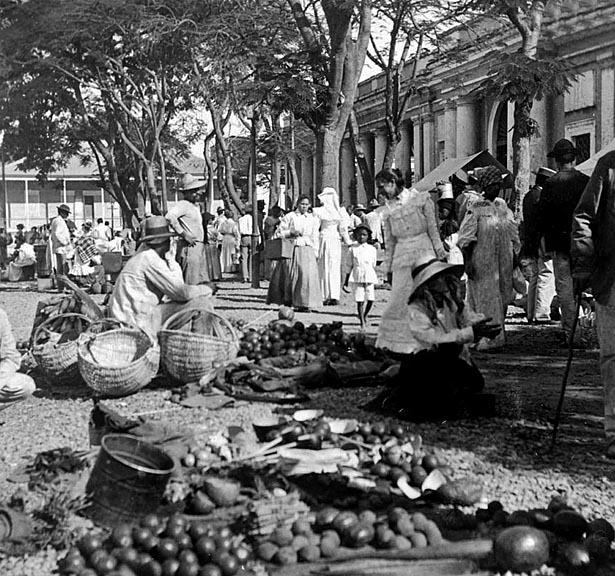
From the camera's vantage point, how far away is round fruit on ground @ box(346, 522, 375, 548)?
13.3ft

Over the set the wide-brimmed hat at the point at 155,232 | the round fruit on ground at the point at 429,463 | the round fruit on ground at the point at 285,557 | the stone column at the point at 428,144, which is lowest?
the round fruit on ground at the point at 285,557

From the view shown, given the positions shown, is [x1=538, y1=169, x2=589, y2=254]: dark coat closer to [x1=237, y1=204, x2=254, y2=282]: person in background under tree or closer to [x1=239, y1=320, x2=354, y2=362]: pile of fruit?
[x1=239, y1=320, x2=354, y2=362]: pile of fruit

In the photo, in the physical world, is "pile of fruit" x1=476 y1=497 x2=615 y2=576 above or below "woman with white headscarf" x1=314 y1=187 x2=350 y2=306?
below

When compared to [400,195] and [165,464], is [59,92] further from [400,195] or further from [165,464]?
[165,464]

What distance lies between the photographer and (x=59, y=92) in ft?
89.9

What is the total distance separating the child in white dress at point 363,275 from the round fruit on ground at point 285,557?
7.85 metres

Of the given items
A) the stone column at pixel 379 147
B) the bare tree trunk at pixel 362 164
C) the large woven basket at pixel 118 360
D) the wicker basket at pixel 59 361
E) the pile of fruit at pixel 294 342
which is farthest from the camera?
the stone column at pixel 379 147

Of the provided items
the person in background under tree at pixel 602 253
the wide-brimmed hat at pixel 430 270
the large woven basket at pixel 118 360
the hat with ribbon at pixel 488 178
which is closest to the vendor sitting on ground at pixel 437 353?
the wide-brimmed hat at pixel 430 270

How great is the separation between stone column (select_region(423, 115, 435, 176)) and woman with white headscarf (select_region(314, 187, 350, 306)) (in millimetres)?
19275

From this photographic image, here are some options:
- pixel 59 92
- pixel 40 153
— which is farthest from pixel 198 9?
pixel 40 153

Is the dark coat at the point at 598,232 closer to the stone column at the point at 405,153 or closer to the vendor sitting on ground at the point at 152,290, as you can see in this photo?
the vendor sitting on ground at the point at 152,290

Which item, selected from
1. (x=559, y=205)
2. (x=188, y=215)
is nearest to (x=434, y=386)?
(x=559, y=205)

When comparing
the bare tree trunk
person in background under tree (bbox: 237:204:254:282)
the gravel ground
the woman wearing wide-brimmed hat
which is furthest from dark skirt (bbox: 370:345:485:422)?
the bare tree trunk

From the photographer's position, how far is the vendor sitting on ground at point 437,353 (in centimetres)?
669
